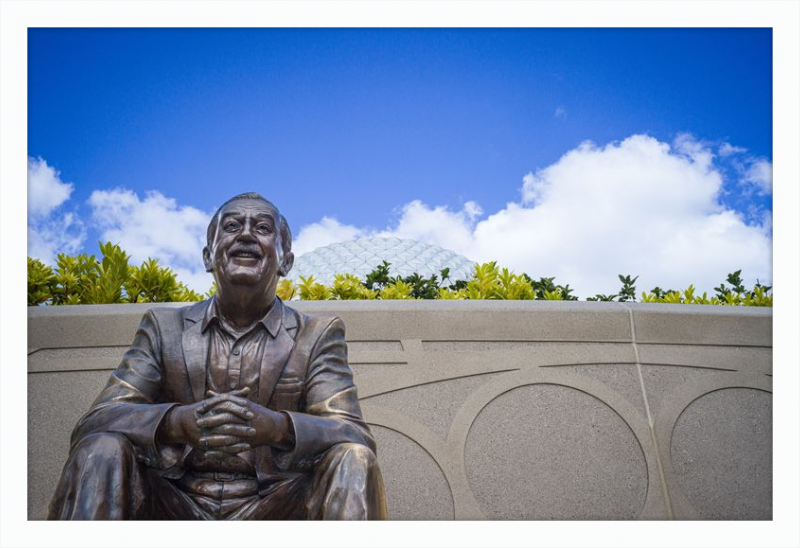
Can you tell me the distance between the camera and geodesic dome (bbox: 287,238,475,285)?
24.0 ft

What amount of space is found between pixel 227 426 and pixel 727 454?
427 cm

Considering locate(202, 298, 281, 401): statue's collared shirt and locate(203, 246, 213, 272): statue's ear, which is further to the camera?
locate(203, 246, 213, 272): statue's ear

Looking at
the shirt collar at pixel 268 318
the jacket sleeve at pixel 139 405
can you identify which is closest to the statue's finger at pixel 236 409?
the jacket sleeve at pixel 139 405

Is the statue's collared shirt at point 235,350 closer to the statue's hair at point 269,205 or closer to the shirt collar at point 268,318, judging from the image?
the shirt collar at point 268,318

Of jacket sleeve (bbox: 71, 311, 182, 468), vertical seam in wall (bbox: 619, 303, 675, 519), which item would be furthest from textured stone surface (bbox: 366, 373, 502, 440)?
jacket sleeve (bbox: 71, 311, 182, 468)

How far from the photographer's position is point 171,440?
256cm

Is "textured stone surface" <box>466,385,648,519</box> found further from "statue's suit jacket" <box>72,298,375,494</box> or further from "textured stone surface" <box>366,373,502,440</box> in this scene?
"statue's suit jacket" <box>72,298,375,494</box>

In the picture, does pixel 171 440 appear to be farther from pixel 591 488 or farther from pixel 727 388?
pixel 727 388

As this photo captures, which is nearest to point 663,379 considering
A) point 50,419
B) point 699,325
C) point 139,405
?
point 699,325

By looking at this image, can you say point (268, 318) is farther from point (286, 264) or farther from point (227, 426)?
point (227, 426)

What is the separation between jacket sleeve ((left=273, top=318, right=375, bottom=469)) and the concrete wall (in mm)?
2478

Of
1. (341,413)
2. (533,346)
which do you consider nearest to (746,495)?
(533,346)

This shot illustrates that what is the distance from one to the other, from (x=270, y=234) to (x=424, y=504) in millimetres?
2948

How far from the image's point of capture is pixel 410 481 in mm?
5266
